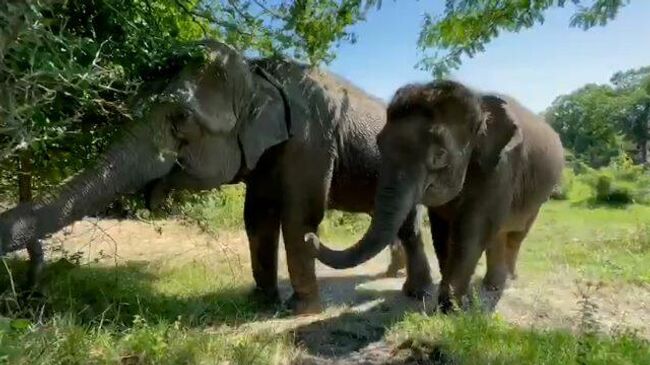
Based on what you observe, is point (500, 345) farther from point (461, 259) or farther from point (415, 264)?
point (415, 264)

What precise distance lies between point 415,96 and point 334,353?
2.36 m

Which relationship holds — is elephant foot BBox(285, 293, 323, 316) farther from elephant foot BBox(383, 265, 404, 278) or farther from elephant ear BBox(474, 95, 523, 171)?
elephant foot BBox(383, 265, 404, 278)

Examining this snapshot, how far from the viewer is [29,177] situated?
22.9 feet

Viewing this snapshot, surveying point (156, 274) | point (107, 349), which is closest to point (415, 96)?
point (107, 349)

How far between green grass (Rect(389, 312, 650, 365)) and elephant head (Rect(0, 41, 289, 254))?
2.19 metres

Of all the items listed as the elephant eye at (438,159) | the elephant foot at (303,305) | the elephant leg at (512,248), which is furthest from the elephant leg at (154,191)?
the elephant leg at (512,248)

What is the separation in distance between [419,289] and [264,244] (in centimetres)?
189

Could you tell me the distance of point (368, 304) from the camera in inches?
302

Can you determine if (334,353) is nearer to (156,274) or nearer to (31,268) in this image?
(31,268)

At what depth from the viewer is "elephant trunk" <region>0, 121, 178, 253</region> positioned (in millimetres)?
4695

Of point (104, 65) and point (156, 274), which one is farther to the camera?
point (156, 274)

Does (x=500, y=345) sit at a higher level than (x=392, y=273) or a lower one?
lower

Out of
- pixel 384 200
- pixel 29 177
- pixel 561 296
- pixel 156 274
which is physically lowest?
pixel 561 296

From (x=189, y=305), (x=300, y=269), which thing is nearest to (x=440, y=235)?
(x=300, y=269)
